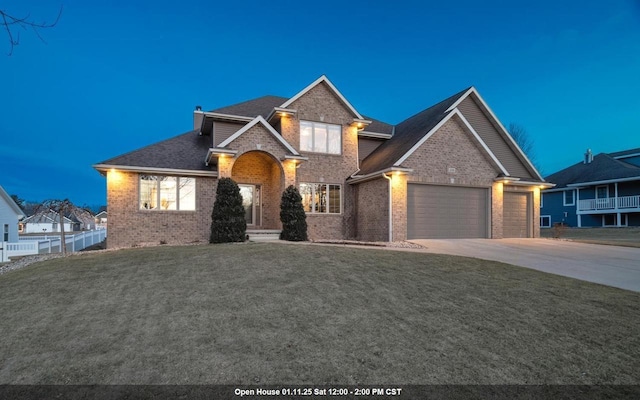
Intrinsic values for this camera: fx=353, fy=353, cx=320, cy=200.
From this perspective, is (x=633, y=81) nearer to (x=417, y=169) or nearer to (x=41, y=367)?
(x=417, y=169)

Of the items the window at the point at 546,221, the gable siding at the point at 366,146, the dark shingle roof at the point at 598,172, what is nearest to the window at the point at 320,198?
the gable siding at the point at 366,146

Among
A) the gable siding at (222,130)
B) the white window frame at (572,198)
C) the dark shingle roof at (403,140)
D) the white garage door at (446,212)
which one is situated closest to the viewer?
the white garage door at (446,212)

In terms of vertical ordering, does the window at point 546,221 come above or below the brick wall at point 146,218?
below

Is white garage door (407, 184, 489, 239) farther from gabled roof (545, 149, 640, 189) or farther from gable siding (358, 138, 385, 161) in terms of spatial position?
gabled roof (545, 149, 640, 189)

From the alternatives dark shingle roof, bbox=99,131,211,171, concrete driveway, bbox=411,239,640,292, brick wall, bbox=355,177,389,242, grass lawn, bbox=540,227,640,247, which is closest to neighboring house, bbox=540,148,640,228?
grass lawn, bbox=540,227,640,247

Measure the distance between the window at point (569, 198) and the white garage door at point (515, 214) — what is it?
19322 mm

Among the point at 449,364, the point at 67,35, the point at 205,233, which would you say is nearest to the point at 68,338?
the point at 449,364

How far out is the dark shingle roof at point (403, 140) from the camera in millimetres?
16489

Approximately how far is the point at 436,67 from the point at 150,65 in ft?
385

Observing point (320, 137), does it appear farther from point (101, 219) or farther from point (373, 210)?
point (101, 219)

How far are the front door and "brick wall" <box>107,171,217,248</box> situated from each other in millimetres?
1811

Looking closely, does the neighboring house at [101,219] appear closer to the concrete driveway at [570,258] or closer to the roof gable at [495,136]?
the roof gable at [495,136]

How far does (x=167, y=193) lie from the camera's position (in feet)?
52.8

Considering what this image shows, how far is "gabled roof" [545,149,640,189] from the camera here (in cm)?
2971
